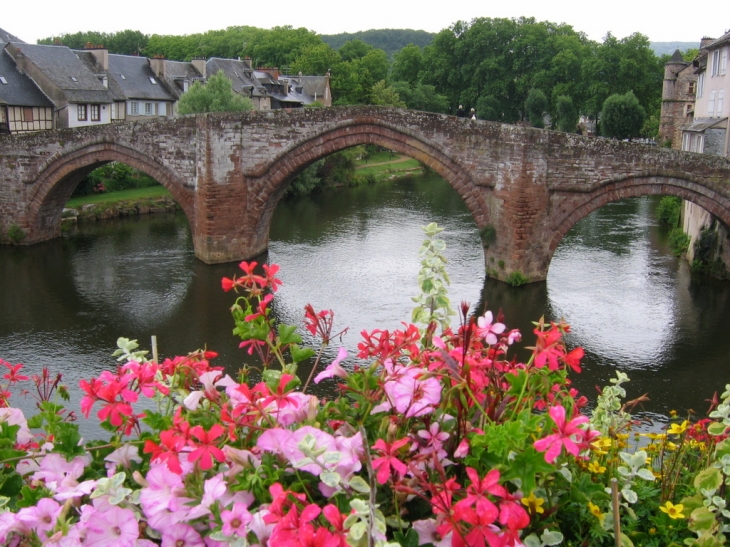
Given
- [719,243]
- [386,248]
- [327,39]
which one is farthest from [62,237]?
[327,39]

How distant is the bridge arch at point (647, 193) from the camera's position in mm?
18922

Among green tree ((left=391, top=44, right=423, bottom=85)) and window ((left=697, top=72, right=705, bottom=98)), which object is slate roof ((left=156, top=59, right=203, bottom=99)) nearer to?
window ((left=697, top=72, right=705, bottom=98))

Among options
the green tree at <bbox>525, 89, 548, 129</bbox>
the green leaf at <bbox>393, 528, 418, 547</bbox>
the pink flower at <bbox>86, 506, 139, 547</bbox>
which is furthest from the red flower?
the green tree at <bbox>525, 89, 548, 129</bbox>

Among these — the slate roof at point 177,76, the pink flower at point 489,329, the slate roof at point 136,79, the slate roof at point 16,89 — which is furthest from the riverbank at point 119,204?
the pink flower at point 489,329

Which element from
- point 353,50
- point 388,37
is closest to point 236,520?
point 353,50

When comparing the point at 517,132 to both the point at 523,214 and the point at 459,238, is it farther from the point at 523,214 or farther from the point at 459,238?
the point at 459,238

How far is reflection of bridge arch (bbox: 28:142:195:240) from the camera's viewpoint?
2259 cm

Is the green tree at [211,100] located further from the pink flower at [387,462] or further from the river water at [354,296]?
the pink flower at [387,462]

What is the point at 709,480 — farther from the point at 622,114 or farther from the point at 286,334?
the point at 622,114

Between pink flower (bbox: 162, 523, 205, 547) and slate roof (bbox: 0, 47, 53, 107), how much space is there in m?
35.4

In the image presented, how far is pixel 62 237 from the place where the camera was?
87.6 feet

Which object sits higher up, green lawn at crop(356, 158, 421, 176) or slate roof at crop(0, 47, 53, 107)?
slate roof at crop(0, 47, 53, 107)

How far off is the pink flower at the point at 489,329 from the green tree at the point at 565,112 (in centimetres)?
5948

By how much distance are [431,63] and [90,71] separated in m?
37.0
